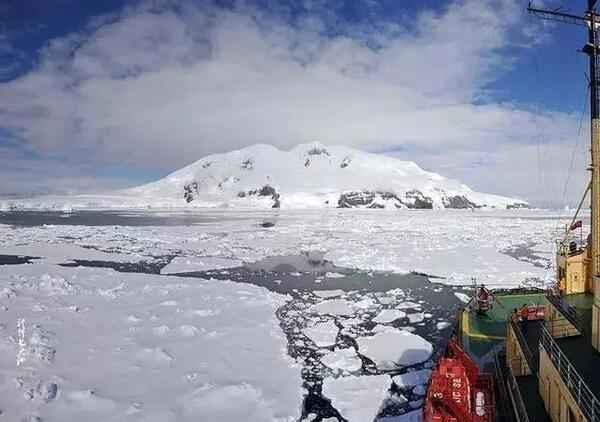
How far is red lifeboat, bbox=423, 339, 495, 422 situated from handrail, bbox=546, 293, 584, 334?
2.12m

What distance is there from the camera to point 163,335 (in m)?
11.7

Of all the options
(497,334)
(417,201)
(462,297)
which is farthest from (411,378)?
(417,201)

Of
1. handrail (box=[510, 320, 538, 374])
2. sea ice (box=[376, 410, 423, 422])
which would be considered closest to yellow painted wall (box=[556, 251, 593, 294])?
handrail (box=[510, 320, 538, 374])

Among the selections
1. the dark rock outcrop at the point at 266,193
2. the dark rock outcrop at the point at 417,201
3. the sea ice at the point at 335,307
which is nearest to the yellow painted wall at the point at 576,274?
the sea ice at the point at 335,307

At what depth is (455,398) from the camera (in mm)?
7738

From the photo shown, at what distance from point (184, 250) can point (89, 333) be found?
1940 cm

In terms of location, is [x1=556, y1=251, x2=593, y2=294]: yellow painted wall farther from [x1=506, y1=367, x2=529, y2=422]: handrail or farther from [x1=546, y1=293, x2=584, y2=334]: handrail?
[x1=506, y1=367, x2=529, y2=422]: handrail

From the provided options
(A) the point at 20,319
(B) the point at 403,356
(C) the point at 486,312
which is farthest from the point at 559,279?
(A) the point at 20,319

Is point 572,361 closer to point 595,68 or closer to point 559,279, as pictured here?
point 559,279

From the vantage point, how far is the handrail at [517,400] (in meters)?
6.63

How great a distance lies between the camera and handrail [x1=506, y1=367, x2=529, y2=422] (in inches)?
261

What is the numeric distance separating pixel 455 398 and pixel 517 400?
109 cm

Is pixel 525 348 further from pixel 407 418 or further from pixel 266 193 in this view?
pixel 266 193

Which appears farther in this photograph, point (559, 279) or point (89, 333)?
point (89, 333)
